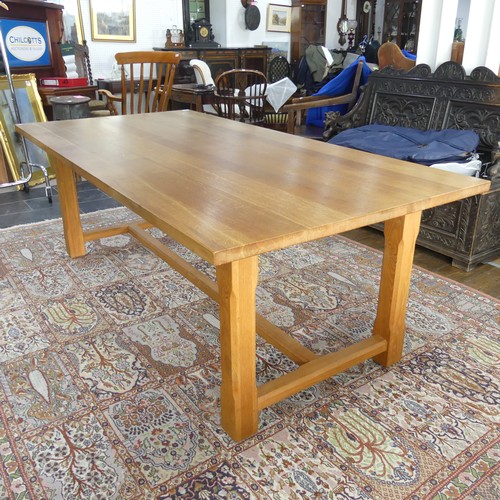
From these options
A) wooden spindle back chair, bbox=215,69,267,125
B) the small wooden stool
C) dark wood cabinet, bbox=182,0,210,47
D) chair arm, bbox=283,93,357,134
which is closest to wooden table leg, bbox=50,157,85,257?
the small wooden stool

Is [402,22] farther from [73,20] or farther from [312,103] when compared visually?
[73,20]

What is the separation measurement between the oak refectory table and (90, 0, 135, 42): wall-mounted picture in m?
4.13

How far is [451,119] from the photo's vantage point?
3.18 meters

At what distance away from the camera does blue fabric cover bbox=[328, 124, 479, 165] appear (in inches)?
109

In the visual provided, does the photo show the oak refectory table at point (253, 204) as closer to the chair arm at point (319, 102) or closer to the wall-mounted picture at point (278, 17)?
the chair arm at point (319, 102)

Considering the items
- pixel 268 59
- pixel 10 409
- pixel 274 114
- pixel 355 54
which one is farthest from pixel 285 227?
pixel 355 54

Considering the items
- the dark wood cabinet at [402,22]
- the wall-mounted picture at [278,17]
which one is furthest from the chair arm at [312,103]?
the dark wood cabinet at [402,22]

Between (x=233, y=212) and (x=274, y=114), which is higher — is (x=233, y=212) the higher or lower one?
the higher one

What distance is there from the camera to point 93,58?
19.1 ft

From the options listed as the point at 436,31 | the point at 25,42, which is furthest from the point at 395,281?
the point at 25,42

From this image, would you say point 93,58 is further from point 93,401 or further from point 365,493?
point 365,493

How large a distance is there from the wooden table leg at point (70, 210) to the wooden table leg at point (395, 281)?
165 cm

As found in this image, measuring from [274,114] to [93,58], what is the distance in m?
2.24

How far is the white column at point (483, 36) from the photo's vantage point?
121 inches
